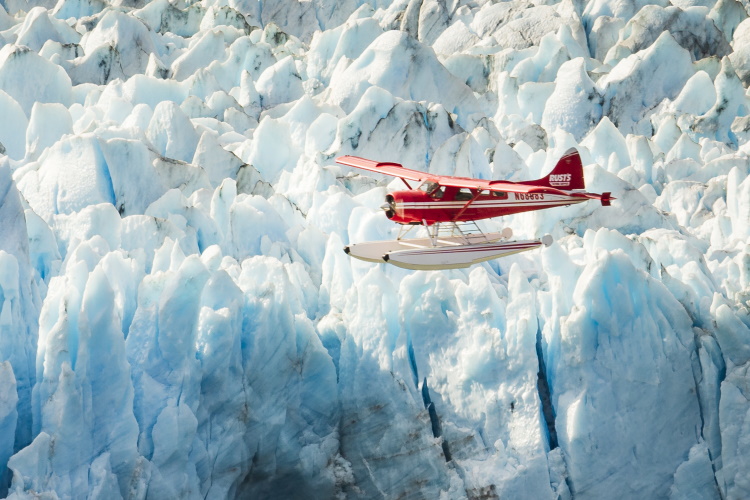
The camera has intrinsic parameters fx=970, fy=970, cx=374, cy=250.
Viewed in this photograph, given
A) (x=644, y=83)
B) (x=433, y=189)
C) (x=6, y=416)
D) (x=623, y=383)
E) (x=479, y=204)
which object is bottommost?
(x=644, y=83)

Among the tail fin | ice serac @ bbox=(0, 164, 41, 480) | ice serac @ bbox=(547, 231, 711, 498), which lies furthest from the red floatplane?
ice serac @ bbox=(0, 164, 41, 480)

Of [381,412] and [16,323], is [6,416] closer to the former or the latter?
[16,323]

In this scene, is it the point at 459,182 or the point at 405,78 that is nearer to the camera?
the point at 459,182

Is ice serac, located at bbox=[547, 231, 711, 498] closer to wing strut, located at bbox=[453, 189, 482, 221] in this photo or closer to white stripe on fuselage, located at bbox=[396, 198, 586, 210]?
white stripe on fuselage, located at bbox=[396, 198, 586, 210]

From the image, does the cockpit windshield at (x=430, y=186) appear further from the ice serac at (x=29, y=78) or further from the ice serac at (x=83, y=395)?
the ice serac at (x=29, y=78)

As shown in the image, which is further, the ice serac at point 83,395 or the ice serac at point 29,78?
the ice serac at point 29,78

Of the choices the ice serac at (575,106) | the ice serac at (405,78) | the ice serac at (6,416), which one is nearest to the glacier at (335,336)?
the ice serac at (6,416)

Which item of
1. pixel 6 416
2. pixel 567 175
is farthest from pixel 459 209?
pixel 6 416
